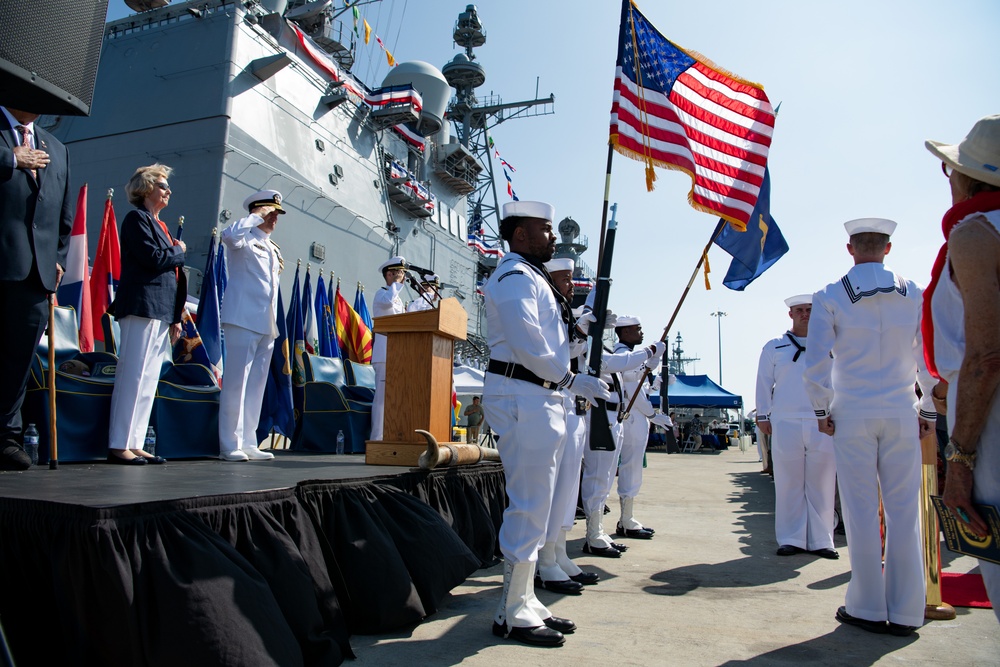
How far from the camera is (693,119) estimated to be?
4.59 m

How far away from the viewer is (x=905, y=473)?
9.65 ft

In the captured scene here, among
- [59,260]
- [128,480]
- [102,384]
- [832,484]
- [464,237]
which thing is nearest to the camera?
[128,480]

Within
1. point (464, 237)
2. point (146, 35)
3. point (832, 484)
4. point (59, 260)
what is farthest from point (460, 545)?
point (464, 237)

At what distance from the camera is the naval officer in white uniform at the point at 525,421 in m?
2.60

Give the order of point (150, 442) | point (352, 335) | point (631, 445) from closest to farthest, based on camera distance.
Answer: point (150, 442), point (631, 445), point (352, 335)

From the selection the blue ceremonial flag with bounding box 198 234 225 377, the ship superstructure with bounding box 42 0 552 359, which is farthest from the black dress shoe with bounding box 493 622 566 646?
the ship superstructure with bounding box 42 0 552 359

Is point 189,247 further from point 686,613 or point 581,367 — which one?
point 686,613

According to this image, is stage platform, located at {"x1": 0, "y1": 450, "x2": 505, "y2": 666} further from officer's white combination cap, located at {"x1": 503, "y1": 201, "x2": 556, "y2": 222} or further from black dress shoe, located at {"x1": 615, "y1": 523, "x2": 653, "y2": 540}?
black dress shoe, located at {"x1": 615, "y1": 523, "x2": 653, "y2": 540}

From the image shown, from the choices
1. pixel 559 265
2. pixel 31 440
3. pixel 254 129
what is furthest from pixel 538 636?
pixel 254 129

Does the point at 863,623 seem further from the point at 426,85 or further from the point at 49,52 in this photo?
the point at 426,85

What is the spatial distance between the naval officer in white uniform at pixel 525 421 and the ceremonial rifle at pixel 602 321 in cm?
64

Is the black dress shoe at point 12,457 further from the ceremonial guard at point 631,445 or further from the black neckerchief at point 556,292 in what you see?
the ceremonial guard at point 631,445

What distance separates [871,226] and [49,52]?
345cm

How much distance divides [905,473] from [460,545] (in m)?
2.05
